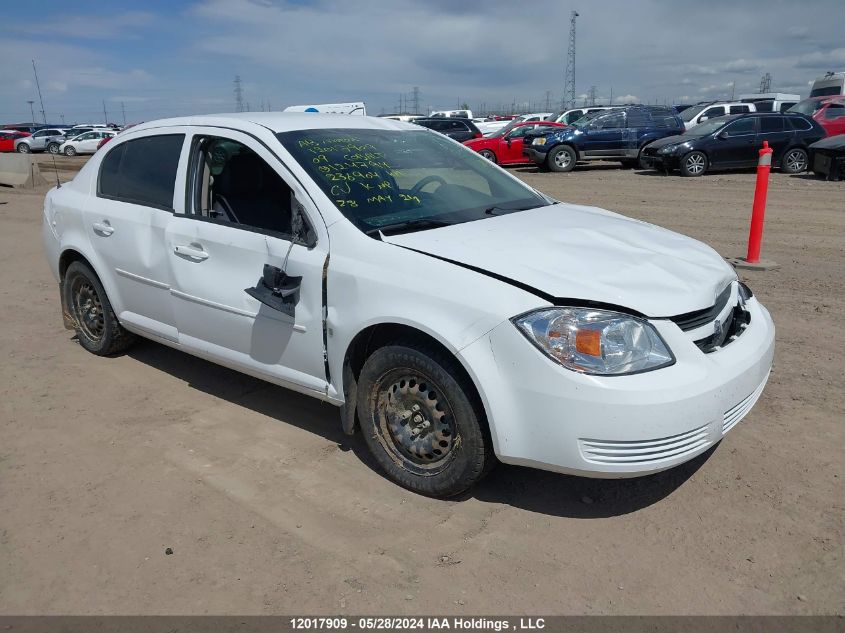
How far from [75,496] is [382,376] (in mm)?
1628

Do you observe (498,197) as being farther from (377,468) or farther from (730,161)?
(730,161)

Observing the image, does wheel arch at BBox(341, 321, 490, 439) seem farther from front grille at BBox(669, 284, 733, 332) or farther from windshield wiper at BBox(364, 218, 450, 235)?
front grille at BBox(669, 284, 733, 332)

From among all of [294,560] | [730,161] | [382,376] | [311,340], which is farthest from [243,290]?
[730,161]

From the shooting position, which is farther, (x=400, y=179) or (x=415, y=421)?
(x=400, y=179)

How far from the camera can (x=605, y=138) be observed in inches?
786

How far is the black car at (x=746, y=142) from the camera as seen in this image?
55.4 ft

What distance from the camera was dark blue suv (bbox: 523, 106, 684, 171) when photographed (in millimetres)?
19766

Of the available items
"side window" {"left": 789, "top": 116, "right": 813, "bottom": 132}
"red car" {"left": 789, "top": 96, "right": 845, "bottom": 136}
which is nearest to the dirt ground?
"side window" {"left": 789, "top": 116, "right": 813, "bottom": 132}

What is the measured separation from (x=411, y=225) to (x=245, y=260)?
0.95m

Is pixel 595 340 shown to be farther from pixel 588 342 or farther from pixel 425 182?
pixel 425 182

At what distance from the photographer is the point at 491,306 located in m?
2.97

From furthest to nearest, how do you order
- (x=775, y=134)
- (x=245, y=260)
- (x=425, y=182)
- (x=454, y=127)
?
(x=454, y=127)
(x=775, y=134)
(x=425, y=182)
(x=245, y=260)

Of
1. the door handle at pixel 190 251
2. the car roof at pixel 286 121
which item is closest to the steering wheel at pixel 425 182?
the car roof at pixel 286 121

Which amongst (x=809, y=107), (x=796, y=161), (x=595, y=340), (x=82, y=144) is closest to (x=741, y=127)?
A: (x=796, y=161)
